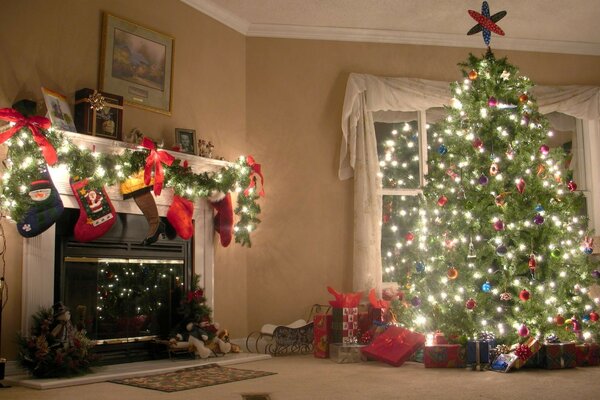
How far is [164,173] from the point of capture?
Result: 472 centimetres

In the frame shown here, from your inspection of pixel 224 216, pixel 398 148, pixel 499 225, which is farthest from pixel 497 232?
pixel 224 216

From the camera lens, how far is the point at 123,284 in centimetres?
464

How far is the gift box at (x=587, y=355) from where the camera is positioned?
14.8ft

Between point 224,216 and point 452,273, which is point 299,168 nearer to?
point 224,216

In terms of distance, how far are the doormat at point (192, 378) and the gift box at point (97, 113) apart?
66.7 inches

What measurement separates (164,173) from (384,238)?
2414 mm

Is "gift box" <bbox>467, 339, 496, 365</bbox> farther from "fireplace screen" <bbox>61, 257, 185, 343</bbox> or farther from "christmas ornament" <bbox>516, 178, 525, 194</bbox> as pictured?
"fireplace screen" <bbox>61, 257, 185, 343</bbox>

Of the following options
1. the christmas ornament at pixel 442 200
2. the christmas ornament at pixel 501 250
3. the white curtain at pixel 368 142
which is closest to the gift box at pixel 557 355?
the christmas ornament at pixel 501 250

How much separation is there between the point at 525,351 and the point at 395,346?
0.93 meters

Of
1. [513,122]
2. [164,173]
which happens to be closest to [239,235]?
[164,173]

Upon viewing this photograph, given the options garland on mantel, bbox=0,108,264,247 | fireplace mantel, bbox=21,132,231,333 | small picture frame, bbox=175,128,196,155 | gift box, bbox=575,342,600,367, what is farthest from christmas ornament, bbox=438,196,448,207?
small picture frame, bbox=175,128,196,155

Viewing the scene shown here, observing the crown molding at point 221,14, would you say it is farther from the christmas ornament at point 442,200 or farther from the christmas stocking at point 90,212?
the christmas ornament at point 442,200

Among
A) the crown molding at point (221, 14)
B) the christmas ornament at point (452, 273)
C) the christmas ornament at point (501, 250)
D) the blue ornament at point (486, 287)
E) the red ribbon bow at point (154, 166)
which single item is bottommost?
the blue ornament at point (486, 287)

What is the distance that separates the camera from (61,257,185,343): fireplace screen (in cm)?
432
